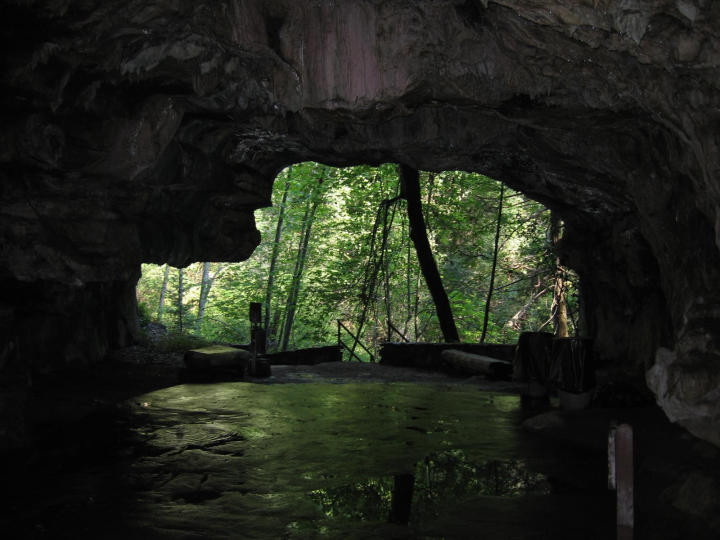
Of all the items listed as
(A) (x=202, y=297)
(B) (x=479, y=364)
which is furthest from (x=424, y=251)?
(A) (x=202, y=297)

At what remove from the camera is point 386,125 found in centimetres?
1085

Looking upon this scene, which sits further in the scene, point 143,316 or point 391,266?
point 391,266

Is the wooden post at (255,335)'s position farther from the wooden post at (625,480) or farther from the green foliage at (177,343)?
the wooden post at (625,480)

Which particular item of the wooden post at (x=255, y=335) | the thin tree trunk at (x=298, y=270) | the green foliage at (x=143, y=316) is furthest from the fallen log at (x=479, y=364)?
the green foliage at (x=143, y=316)

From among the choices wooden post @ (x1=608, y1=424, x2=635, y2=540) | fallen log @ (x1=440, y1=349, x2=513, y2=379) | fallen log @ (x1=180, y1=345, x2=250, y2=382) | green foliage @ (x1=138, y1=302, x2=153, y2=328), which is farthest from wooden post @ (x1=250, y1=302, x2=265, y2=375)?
wooden post @ (x1=608, y1=424, x2=635, y2=540)

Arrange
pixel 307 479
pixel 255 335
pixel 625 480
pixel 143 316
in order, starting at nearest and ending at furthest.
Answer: pixel 625 480 → pixel 307 479 → pixel 255 335 → pixel 143 316

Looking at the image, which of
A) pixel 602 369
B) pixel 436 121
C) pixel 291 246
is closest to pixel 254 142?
pixel 436 121

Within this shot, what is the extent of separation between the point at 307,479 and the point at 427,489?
124cm

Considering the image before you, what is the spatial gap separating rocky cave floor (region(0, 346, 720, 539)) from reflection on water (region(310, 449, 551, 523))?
0.03 metres

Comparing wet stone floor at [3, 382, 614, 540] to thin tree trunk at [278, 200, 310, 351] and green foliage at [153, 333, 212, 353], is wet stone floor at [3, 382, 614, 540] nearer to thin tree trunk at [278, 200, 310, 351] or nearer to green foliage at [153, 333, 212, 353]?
green foliage at [153, 333, 212, 353]

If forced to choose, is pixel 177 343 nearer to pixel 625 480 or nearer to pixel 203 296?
pixel 625 480

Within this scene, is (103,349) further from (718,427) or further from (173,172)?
(718,427)

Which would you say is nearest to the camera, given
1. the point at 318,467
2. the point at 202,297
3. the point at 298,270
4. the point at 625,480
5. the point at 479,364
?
the point at 625,480

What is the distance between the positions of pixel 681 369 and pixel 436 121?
6453 mm
